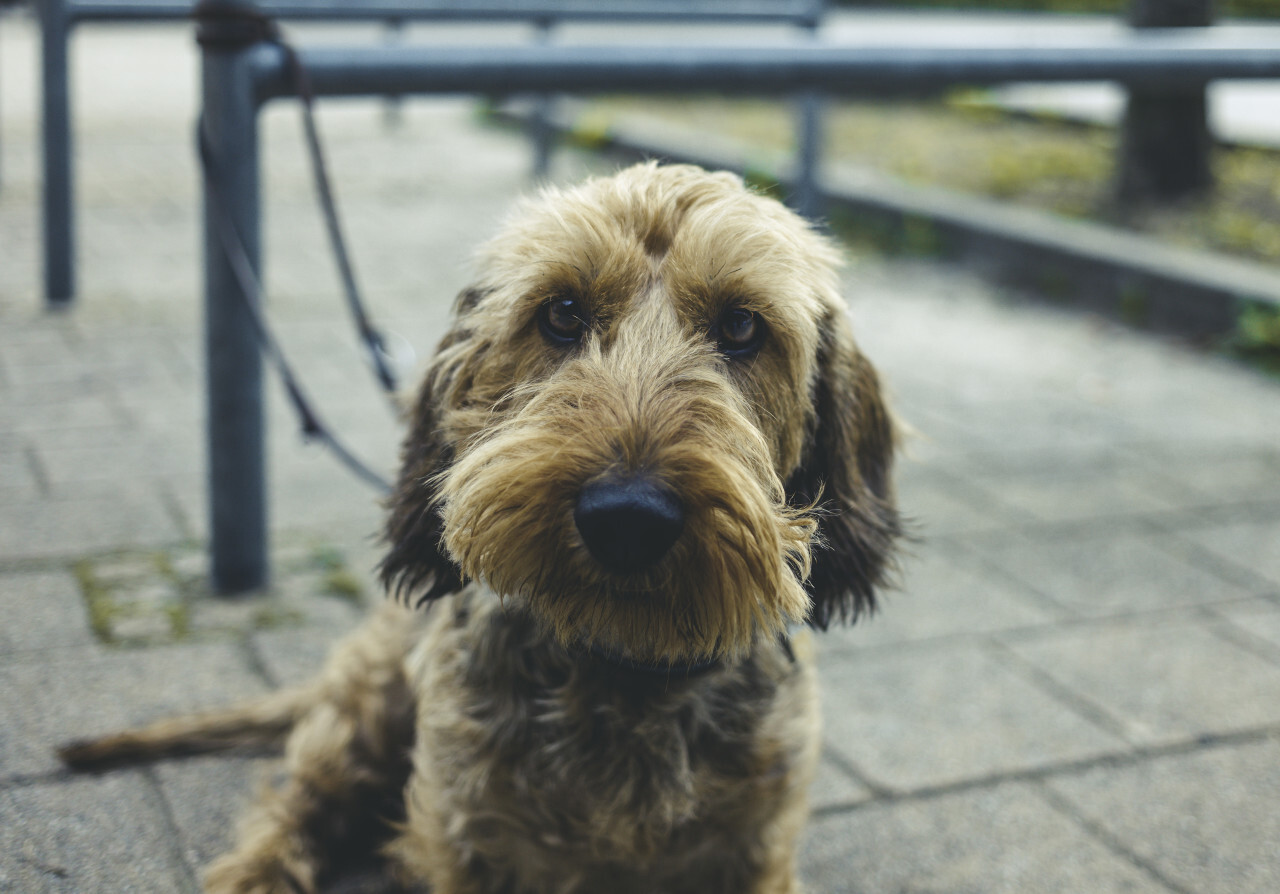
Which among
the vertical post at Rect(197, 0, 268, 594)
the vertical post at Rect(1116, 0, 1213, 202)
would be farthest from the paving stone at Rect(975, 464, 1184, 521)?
the vertical post at Rect(1116, 0, 1213, 202)

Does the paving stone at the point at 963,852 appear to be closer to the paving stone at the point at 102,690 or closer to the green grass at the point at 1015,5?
the paving stone at the point at 102,690

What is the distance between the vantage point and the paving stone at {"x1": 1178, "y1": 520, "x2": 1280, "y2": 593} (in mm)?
4094

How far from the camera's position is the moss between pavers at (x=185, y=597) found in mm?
3236

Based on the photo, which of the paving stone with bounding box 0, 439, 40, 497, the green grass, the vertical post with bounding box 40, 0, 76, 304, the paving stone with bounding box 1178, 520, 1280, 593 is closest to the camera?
A: the paving stone with bounding box 0, 439, 40, 497

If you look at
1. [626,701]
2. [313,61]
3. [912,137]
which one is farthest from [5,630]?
[912,137]

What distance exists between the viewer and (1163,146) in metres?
8.13

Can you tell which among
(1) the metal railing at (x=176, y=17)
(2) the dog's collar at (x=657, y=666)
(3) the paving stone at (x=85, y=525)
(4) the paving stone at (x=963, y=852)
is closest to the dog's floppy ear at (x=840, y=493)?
(2) the dog's collar at (x=657, y=666)

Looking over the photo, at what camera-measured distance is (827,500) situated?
2279 millimetres

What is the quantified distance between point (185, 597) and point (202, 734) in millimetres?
759

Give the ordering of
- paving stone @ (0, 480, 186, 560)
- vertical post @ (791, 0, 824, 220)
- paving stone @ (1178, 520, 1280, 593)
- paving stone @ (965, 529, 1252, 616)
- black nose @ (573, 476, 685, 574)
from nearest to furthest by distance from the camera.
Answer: black nose @ (573, 476, 685, 574) < paving stone @ (0, 480, 186, 560) < paving stone @ (965, 529, 1252, 616) < paving stone @ (1178, 520, 1280, 593) < vertical post @ (791, 0, 824, 220)

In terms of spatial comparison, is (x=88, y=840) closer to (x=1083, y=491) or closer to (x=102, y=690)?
(x=102, y=690)

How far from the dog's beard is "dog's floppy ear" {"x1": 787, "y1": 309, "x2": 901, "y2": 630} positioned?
0.33m

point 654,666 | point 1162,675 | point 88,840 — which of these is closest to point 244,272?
point 88,840

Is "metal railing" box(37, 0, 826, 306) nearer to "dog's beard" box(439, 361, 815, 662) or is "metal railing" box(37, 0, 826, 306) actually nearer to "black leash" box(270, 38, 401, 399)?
"black leash" box(270, 38, 401, 399)
